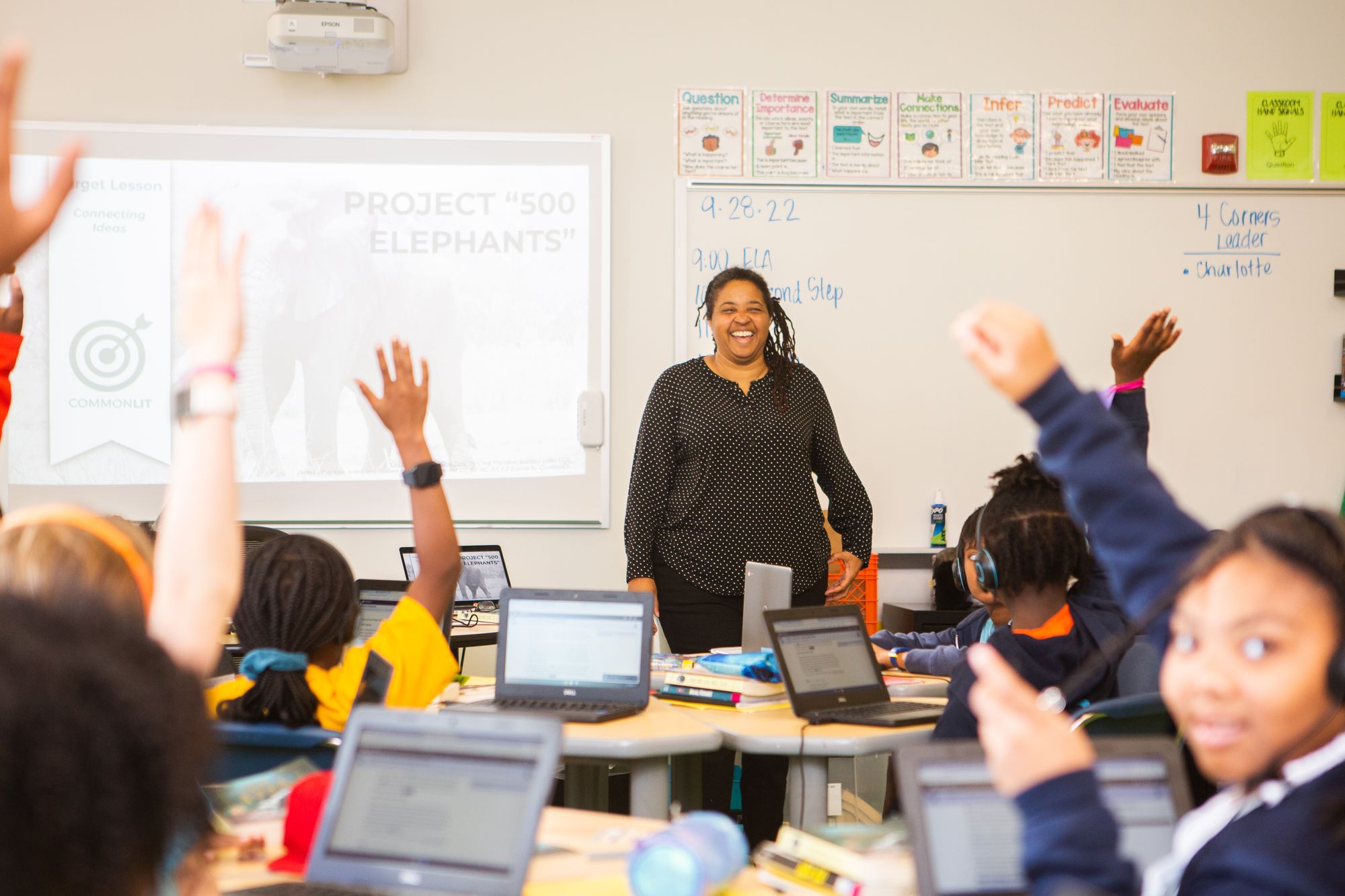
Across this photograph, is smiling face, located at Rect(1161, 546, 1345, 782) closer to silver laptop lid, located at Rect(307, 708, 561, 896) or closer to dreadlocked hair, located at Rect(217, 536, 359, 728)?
silver laptop lid, located at Rect(307, 708, 561, 896)

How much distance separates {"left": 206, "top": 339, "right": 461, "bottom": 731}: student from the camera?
1.79 meters

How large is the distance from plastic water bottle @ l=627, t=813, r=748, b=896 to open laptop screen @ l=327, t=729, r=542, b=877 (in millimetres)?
137

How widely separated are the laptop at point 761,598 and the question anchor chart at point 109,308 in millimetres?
2547

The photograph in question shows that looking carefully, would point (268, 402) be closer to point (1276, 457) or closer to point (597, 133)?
point (597, 133)

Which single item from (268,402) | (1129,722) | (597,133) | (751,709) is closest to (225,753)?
(751,709)

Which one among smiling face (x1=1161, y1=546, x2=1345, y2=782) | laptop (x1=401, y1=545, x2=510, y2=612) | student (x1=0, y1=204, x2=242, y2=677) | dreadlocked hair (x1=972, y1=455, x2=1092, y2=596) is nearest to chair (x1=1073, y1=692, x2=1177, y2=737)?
dreadlocked hair (x1=972, y1=455, x2=1092, y2=596)

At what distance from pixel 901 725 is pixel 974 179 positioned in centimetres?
289

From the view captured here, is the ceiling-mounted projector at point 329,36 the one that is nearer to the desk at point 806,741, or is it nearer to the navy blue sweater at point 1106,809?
the desk at point 806,741

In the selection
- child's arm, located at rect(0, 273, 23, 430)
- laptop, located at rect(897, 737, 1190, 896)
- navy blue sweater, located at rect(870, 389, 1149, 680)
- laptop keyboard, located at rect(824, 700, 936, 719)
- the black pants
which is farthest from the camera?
the black pants

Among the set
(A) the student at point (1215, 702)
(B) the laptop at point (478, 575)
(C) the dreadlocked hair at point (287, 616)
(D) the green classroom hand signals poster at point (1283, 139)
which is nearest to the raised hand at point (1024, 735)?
(A) the student at point (1215, 702)

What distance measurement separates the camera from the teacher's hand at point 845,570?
3588 millimetres

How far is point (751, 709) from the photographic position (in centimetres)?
250

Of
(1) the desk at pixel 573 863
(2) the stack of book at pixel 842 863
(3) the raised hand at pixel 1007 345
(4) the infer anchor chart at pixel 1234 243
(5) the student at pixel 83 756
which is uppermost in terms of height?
(4) the infer anchor chart at pixel 1234 243

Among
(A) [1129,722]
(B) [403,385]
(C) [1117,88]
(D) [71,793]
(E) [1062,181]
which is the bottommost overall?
(A) [1129,722]
